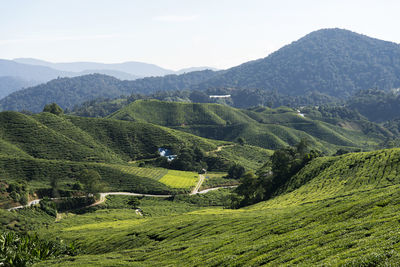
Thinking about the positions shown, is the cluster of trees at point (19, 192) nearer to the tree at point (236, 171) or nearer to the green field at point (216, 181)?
the green field at point (216, 181)

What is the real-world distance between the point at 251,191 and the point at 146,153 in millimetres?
97204

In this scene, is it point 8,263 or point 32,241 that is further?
point 32,241

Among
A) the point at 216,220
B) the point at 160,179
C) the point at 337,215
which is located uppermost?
the point at 337,215

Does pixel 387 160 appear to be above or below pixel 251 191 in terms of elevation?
above

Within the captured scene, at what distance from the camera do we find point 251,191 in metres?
106

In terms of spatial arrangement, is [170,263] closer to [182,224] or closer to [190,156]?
[182,224]

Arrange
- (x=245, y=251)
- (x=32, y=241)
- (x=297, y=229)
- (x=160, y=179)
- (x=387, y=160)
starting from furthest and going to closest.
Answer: (x=160, y=179) < (x=387, y=160) < (x=32, y=241) < (x=297, y=229) < (x=245, y=251)

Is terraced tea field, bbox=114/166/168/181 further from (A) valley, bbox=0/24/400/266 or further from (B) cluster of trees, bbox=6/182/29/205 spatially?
(B) cluster of trees, bbox=6/182/29/205

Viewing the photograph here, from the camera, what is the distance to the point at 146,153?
7470 inches

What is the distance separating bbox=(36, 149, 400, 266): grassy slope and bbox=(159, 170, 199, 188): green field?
2853 inches

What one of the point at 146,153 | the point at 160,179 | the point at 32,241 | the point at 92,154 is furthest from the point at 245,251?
the point at 146,153

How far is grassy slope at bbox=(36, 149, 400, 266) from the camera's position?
2544cm

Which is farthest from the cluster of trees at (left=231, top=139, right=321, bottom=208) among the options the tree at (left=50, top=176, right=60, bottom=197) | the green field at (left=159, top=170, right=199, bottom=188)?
the tree at (left=50, top=176, right=60, bottom=197)

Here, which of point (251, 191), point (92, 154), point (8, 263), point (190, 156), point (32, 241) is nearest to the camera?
point (8, 263)
